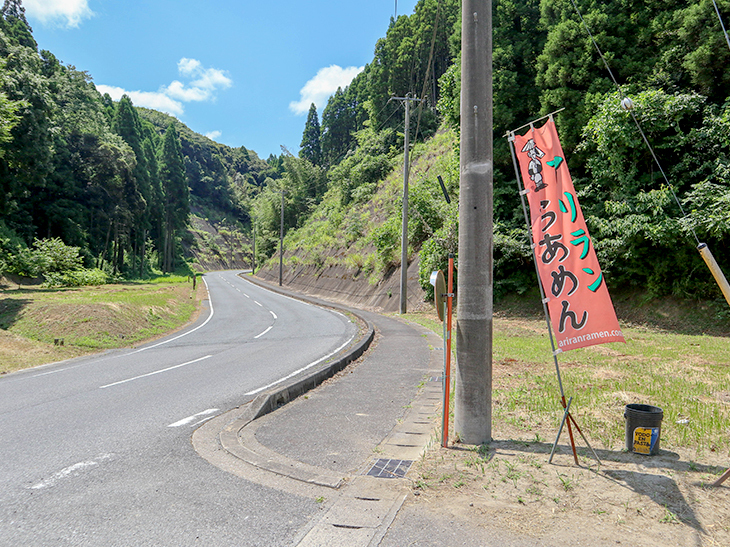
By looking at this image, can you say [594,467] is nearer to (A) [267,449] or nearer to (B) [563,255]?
(B) [563,255]

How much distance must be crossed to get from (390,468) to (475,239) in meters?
2.45

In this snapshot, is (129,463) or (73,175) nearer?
(129,463)

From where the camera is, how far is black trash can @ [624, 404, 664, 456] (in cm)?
405

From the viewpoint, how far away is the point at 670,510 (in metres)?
3.09

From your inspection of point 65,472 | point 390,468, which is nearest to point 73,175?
point 65,472

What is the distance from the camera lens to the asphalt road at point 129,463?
2.98m

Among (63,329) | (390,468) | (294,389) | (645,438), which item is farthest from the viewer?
(63,329)

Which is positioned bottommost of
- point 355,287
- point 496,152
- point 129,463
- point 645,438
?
point 129,463

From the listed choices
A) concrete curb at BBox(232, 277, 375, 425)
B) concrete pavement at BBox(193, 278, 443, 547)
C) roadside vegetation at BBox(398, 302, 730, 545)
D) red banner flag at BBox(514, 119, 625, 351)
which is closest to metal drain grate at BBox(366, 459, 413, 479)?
concrete pavement at BBox(193, 278, 443, 547)

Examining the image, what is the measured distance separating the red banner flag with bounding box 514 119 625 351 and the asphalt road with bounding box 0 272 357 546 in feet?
9.16

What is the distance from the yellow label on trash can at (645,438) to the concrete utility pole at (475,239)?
136 centimetres

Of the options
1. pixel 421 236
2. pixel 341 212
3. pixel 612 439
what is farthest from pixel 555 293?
pixel 341 212

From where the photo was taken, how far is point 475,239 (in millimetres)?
4578

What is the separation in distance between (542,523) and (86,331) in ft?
47.6
